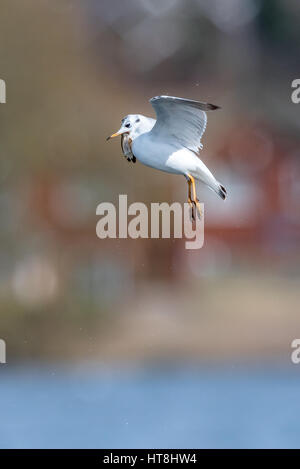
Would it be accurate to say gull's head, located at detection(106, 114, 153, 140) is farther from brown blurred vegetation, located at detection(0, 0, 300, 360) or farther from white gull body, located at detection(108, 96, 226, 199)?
brown blurred vegetation, located at detection(0, 0, 300, 360)

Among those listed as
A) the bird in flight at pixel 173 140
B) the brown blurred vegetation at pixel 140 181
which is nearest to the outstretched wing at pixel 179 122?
the bird in flight at pixel 173 140

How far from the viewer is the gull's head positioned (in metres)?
1.64

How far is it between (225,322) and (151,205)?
2659 mm

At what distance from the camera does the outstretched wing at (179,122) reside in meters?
1.73

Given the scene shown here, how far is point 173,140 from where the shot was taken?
1704 millimetres

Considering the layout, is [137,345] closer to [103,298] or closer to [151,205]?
[103,298]

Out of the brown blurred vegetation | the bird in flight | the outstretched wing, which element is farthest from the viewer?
the brown blurred vegetation

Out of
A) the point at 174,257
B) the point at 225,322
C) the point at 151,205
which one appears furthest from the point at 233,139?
the point at 151,205

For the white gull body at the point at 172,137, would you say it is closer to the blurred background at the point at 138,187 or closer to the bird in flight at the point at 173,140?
the bird in flight at the point at 173,140

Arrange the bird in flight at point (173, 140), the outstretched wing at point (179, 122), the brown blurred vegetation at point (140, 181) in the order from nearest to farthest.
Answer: the bird in flight at point (173, 140) < the outstretched wing at point (179, 122) < the brown blurred vegetation at point (140, 181)

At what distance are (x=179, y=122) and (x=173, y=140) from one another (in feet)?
0.33

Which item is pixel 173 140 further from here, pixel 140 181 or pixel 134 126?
pixel 140 181

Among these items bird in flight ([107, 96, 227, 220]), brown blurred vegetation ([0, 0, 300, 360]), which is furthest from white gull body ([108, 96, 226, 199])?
brown blurred vegetation ([0, 0, 300, 360])

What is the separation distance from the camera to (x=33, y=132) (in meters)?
6.84
